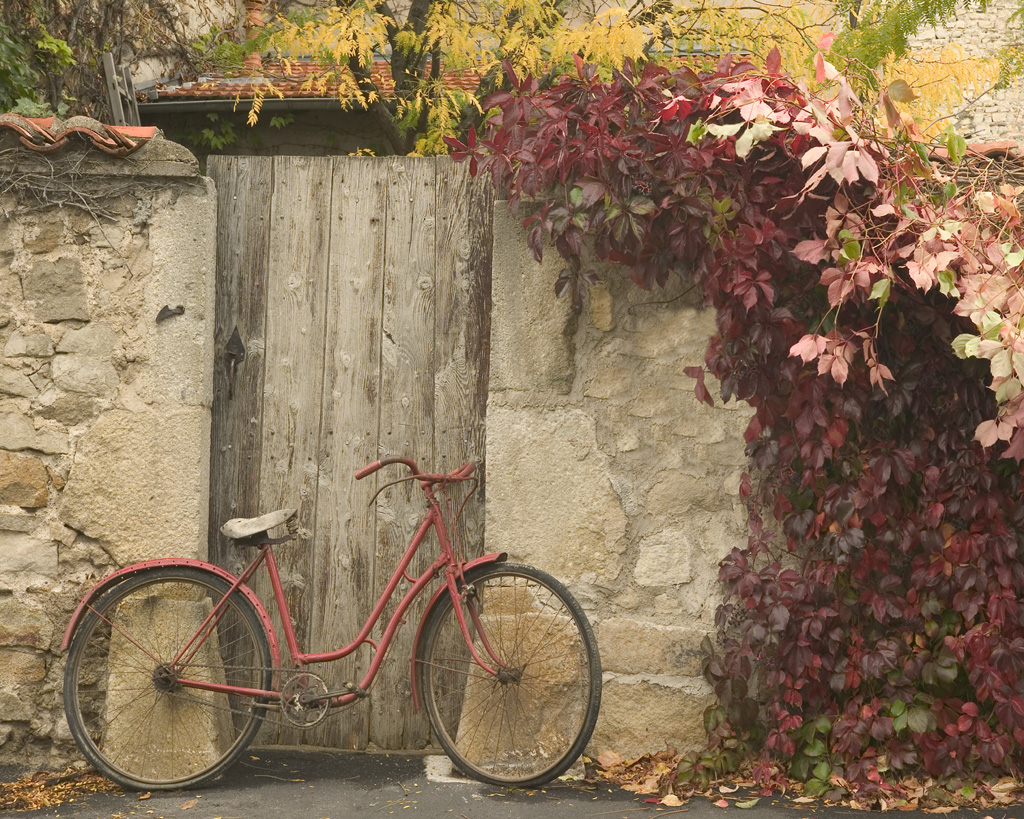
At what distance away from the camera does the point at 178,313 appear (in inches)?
127

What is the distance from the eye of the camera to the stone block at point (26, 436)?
3.19 metres

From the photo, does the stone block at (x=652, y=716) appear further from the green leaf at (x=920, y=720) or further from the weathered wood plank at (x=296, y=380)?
the weathered wood plank at (x=296, y=380)

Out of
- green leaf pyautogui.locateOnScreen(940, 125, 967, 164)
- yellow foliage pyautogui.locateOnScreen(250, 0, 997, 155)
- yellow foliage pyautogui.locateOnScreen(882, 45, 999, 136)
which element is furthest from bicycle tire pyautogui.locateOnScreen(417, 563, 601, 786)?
yellow foliage pyautogui.locateOnScreen(882, 45, 999, 136)

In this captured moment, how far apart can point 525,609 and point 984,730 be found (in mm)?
1462

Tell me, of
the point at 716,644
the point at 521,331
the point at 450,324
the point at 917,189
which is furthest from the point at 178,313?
the point at 917,189

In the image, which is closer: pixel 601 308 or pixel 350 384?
pixel 601 308

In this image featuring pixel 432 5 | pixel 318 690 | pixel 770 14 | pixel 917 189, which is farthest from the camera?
pixel 432 5

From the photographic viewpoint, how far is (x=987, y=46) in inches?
375

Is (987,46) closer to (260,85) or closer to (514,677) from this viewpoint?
(260,85)

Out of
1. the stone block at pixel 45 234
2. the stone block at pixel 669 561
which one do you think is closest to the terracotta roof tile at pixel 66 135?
the stone block at pixel 45 234

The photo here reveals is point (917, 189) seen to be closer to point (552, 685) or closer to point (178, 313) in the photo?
point (552, 685)

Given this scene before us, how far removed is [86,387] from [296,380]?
0.69 meters

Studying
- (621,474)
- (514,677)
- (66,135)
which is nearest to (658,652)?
(514,677)

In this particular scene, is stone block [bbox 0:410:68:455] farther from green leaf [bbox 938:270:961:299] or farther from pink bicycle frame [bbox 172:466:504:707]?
green leaf [bbox 938:270:961:299]
